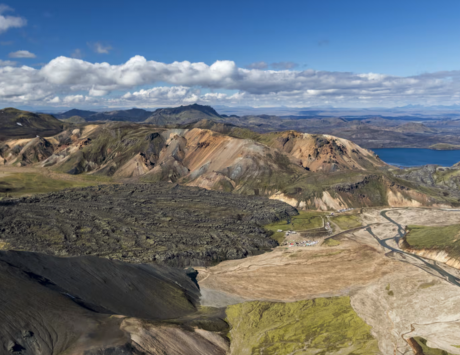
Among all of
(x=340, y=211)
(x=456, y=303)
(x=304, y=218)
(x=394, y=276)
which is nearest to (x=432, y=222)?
(x=340, y=211)

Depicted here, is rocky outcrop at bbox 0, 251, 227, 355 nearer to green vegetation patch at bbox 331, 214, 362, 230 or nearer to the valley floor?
the valley floor

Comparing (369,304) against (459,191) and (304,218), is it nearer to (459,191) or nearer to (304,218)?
(304,218)

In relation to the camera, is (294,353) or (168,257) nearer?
(294,353)

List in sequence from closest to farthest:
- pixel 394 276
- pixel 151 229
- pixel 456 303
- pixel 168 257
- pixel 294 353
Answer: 1. pixel 294 353
2. pixel 456 303
3. pixel 394 276
4. pixel 168 257
5. pixel 151 229

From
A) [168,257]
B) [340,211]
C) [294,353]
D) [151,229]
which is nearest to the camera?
[294,353]

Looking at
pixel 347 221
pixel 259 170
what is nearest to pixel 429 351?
pixel 347 221

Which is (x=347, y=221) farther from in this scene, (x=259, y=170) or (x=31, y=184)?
(x=31, y=184)

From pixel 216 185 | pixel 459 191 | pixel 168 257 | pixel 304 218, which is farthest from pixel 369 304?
pixel 459 191

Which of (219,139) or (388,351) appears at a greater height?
(219,139)
